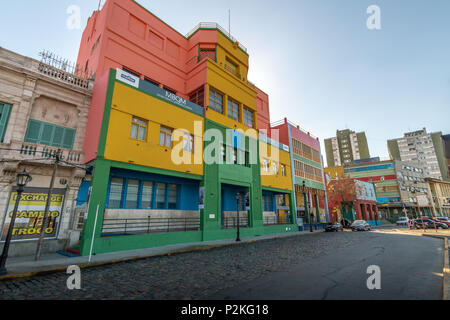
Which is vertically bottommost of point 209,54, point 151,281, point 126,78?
point 151,281

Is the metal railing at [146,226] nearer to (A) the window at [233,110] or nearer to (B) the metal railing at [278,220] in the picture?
(A) the window at [233,110]

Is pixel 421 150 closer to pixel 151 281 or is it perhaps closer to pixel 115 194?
pixel 115 194

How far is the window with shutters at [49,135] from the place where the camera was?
41.5 feet

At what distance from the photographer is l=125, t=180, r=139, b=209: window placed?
603 inches

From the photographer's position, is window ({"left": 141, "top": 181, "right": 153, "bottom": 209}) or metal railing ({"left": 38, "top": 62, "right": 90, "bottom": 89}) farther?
window ({"left": 141, "top": 181, "right": 153, "bottom": 209})

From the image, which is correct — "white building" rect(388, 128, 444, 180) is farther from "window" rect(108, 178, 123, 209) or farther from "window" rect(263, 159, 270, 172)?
"window" rect(108, 178, 123, 209)

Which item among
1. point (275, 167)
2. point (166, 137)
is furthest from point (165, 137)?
point (275, 167)

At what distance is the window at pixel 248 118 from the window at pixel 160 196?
38.0 feet

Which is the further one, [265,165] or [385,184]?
[385,184]

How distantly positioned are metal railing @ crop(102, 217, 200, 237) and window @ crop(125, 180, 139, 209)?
111 cm

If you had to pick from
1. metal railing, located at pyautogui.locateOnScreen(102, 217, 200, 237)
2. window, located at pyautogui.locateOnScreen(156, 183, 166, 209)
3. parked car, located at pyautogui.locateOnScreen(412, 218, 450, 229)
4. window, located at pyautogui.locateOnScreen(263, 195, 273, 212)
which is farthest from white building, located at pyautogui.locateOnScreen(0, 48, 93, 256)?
parked car, located at pyautogui.locateOnScreen(412, 218, 450, 229)

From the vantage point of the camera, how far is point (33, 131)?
41.7ft

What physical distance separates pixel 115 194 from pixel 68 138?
15.4ft
